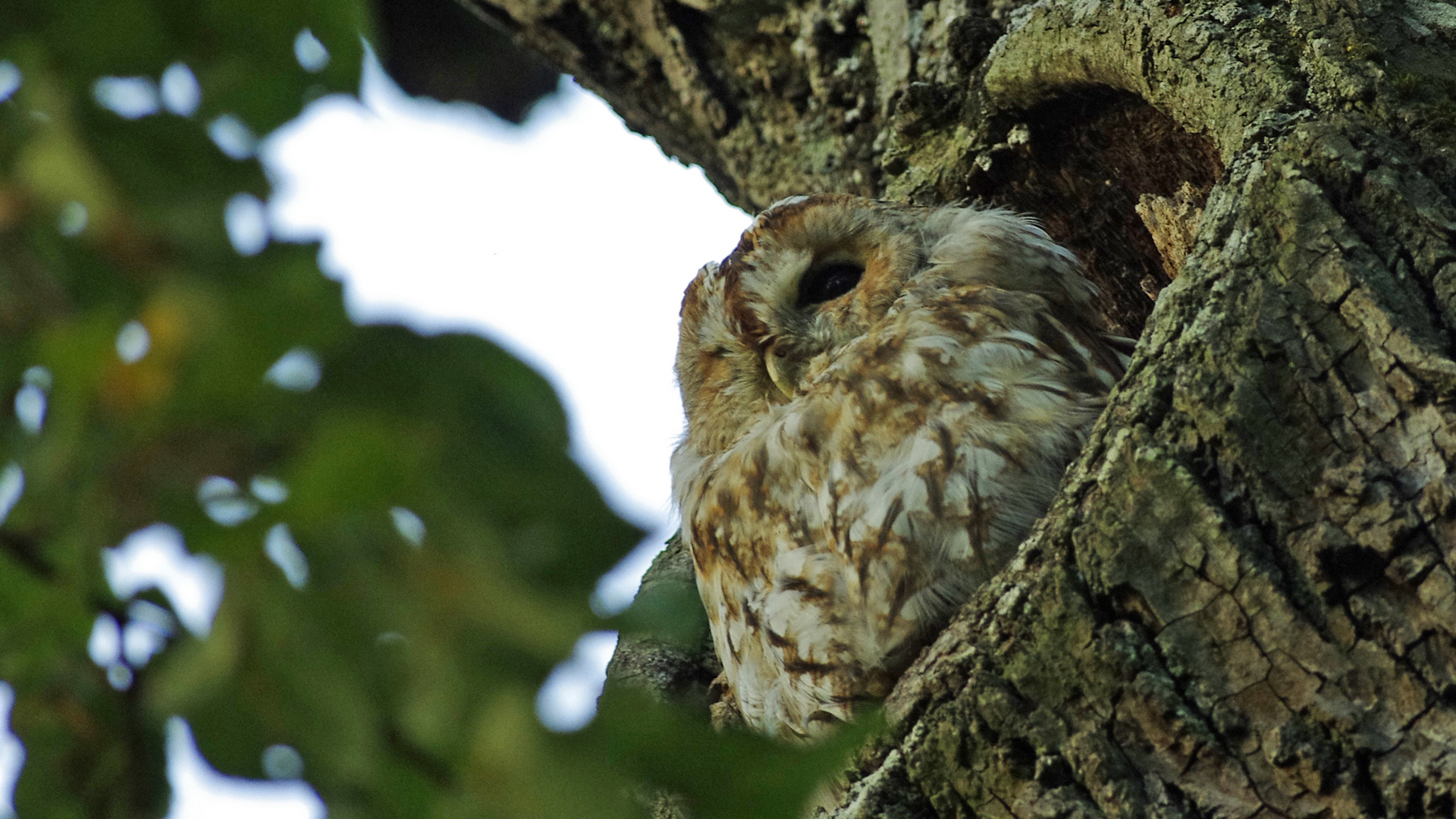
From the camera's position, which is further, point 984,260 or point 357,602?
point 984,260

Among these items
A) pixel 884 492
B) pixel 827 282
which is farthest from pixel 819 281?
pixel 884 492

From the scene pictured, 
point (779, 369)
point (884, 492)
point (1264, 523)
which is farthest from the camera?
point (779, 369)

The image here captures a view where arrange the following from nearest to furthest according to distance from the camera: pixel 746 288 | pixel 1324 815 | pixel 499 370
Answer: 1. pixel 499 370
2. pixel 1324 815
3. pixel 746 288

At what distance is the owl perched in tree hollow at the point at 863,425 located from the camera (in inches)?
56.1

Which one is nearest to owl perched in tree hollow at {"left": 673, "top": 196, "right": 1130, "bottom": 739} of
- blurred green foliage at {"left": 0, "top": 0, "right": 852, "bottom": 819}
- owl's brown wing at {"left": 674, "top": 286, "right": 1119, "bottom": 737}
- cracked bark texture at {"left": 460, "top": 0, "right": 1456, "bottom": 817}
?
owl's brown wing at {"left": 674, "top": 286, "right": 1119, "bottom": 737}

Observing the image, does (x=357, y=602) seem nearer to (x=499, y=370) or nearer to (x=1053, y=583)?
(x=499, y=370)

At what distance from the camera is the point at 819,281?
1.93 meters

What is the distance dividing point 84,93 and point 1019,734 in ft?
2.84

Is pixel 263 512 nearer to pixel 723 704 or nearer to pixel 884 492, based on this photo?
pixel 884 492

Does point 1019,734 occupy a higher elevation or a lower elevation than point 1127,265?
lower

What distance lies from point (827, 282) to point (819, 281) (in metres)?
0.01

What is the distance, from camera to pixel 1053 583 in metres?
1.09

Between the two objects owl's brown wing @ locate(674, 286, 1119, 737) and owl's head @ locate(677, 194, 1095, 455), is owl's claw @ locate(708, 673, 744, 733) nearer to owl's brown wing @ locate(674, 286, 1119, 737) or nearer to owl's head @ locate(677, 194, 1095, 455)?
owl's brown wing @ locate(674, 286, 1119, 737)

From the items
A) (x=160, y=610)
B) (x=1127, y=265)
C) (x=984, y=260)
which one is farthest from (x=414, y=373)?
(x=1127, y=265)
